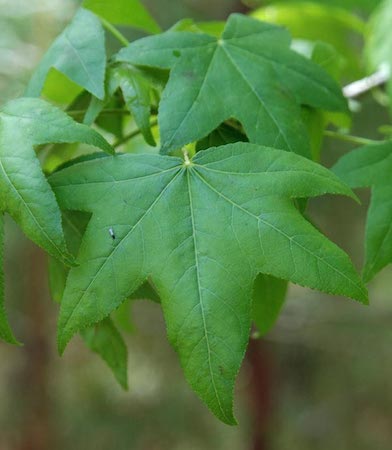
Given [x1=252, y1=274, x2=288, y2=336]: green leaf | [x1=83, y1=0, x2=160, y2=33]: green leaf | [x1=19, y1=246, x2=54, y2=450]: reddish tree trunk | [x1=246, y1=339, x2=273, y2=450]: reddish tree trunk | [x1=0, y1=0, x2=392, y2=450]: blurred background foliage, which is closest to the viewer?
[x1=252, y1=274, x2=288, y2=336]: green leaf

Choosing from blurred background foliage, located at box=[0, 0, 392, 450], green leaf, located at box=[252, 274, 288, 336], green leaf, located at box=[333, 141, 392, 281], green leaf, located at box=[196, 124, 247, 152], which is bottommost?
blurred background foliage, located at box=[0, 0, 392, 450]

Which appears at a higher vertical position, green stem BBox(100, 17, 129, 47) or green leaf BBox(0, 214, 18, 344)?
green stem BBox(100, 17, 129, 47)

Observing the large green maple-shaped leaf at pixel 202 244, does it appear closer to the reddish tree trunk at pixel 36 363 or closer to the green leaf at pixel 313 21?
the green leaf at pixel 313 21

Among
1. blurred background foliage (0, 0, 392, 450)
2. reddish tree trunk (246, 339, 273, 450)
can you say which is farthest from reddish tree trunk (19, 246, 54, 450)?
reddish tree trunk (246, 339, 273, 450)

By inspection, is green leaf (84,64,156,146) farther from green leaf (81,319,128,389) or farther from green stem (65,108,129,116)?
green leaf (81,319,128,389)

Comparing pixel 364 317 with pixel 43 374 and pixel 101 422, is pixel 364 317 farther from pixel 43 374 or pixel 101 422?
pixel 43 374

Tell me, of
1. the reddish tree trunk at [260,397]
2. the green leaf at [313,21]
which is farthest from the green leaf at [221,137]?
the reddish tree trunk at [260,397]

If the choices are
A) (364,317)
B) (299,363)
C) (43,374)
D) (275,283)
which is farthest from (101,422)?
(275,283)
